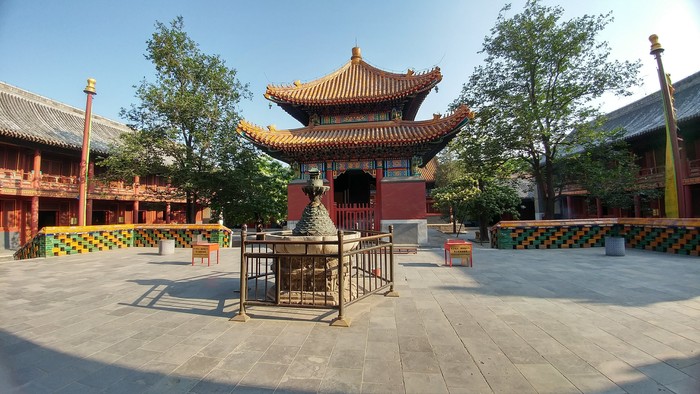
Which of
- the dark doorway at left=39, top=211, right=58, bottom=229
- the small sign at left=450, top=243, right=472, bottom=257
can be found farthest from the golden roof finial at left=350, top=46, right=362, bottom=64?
the dark doorway at left=39, top=211, right=58, bottom=229

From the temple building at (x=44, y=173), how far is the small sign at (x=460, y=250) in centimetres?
1539

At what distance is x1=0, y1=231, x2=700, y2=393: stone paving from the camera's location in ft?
7.93

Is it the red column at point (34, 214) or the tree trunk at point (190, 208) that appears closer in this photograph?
the tree trunk at point (190, 208)

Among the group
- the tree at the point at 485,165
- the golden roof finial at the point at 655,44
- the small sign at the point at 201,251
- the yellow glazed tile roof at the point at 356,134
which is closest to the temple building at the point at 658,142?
the golden roof finial at the point at 655,44

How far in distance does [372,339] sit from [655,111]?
1042 inches

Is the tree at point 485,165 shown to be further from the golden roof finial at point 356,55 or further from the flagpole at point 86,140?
the flagpole at point 86,140

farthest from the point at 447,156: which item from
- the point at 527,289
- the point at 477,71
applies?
the point at 527,289

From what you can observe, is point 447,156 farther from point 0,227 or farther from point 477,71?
point 0,227

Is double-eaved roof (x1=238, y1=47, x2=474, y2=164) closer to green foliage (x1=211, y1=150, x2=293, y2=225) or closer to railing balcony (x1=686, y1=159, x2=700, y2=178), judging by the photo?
green foliage (x1=211, y1=150, x2=293, y2=225)

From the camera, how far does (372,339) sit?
10.6 feet

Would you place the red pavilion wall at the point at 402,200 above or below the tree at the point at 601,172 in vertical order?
below

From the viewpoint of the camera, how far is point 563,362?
2680 millimetres

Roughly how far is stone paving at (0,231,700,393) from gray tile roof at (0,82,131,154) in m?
15.3

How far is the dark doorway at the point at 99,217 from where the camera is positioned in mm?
20984
